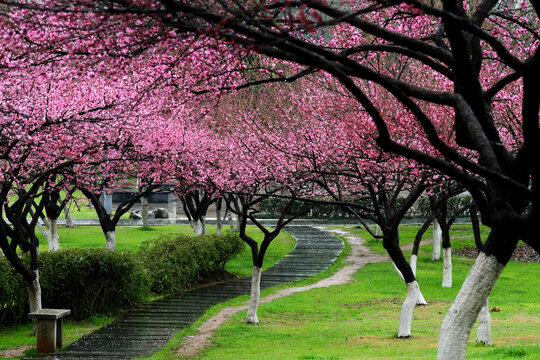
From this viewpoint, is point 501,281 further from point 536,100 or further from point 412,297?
point 536,100

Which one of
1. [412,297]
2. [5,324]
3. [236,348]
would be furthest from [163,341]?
[412,297]

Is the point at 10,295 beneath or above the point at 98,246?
beneath

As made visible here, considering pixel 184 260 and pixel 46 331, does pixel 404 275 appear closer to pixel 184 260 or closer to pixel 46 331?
pixel 46 331

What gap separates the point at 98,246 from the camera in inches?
1120

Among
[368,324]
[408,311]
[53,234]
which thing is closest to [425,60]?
[408,311]

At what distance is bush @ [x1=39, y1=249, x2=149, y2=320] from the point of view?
15.4 metres

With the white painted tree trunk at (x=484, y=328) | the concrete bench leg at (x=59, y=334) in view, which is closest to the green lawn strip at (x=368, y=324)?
the white painted tree trunk at (x=484, y=328)

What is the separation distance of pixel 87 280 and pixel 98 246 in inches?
513

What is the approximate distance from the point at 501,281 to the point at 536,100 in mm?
19425

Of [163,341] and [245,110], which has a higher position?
[245,110]

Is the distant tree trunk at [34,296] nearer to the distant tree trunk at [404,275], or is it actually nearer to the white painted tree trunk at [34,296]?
the white painted tree trunk at [34,296]

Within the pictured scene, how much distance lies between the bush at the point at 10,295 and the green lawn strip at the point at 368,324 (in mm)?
4730

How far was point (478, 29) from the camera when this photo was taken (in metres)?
5.07

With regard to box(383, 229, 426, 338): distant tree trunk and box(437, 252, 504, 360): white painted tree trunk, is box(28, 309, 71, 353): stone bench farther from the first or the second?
box(437, 252, 504, 360): white painted tree trunk
